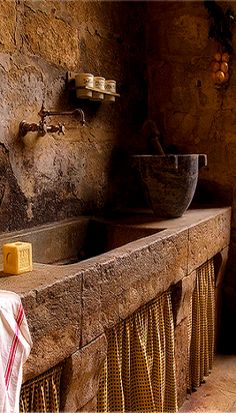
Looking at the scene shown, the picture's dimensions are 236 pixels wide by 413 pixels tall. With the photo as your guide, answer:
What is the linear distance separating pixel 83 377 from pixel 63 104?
1.39m

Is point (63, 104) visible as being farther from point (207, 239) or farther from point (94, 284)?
point (94, 284)

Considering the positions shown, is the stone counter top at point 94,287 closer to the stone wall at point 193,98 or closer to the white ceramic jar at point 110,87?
the white ceramic jar at point 110,87

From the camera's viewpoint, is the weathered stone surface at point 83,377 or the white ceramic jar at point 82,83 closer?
the weathered stone surface at point 83,377

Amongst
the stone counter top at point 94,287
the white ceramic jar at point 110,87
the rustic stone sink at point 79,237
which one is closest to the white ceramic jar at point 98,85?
the white ceramic jar at point 110,87

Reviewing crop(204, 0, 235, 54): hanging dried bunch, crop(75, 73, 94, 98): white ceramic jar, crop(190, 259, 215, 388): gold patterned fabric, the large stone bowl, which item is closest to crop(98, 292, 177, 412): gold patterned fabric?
crop(190, 259, 215, 388): gold patterned fabric

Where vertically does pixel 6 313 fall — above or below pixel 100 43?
below

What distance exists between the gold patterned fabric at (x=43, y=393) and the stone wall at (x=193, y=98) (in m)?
2.00

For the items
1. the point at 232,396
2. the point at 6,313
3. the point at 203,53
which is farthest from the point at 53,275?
the point at 203,53

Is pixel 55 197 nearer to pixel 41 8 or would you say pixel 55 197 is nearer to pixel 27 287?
pixel 41 8

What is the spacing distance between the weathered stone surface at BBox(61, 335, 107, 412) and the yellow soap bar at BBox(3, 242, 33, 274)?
30cm

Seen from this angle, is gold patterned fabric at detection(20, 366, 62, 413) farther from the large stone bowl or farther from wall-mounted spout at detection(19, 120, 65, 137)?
the large stone bowl

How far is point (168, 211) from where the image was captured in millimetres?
2719

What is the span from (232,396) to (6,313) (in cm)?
176

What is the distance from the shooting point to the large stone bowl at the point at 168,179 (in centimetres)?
265
